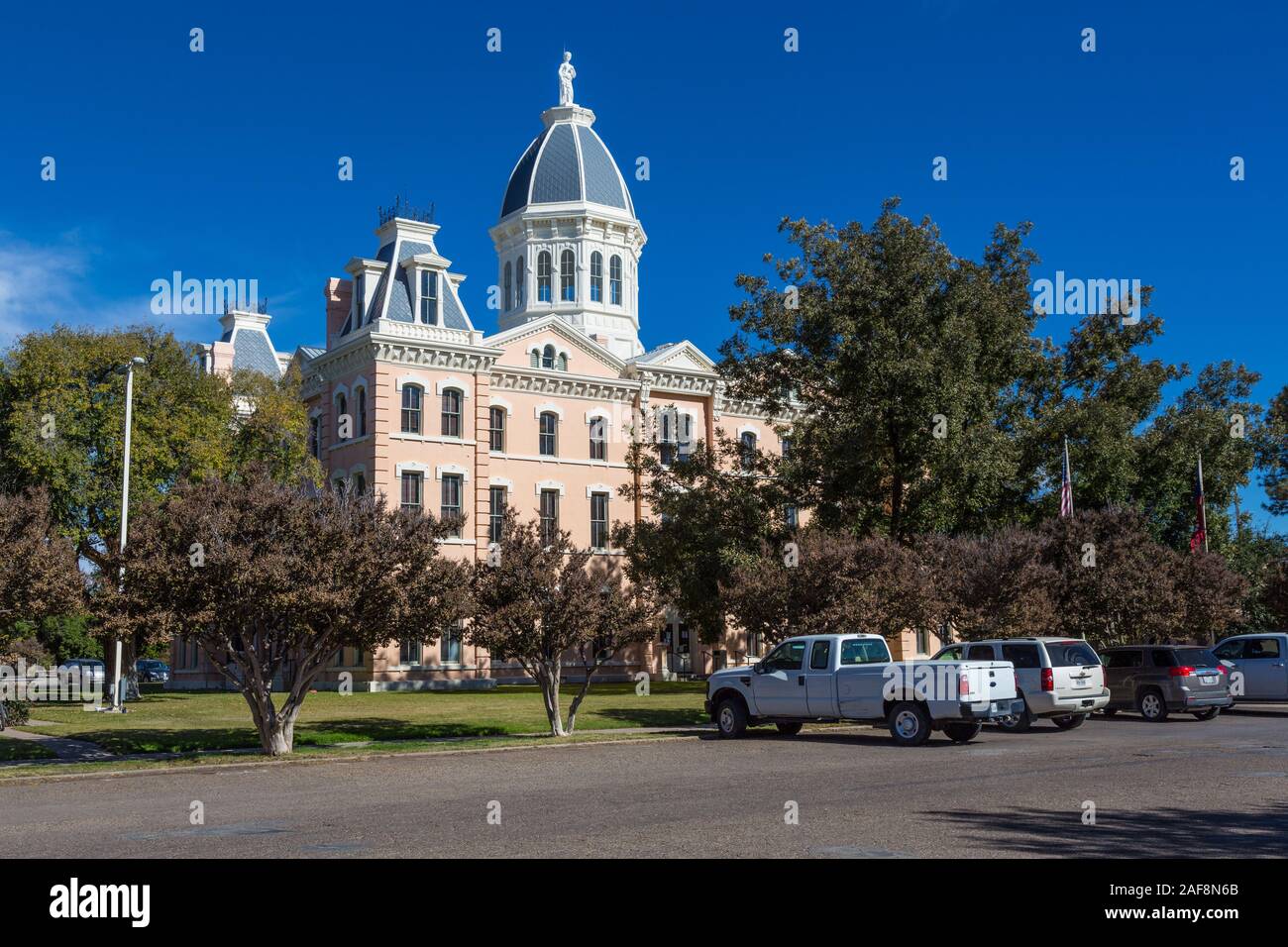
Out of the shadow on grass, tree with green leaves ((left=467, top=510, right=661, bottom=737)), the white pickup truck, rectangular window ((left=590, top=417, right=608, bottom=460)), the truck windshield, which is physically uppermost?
rectangular window ((left=590, top=417, right=608, bottom=460))

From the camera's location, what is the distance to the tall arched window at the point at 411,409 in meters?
48.8

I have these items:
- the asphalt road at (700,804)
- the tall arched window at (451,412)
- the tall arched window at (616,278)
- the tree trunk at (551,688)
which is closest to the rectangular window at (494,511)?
the tall arched window at (451,412)

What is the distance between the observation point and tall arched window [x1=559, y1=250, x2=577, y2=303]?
59344mm

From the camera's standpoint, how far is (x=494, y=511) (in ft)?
167

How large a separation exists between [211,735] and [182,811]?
1244cm

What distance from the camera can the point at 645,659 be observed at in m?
55.0

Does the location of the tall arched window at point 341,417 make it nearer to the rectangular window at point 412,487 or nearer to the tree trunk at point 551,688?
the rectangular window at point 412,487

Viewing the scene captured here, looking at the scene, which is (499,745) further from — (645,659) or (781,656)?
(645,659)

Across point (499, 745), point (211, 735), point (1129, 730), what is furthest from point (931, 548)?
point (211, 735)

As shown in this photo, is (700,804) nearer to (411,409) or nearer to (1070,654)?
(1070,654)

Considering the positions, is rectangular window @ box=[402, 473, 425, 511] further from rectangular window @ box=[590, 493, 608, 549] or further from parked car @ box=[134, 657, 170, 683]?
parked car @ box=[134, 657, 170, 683]

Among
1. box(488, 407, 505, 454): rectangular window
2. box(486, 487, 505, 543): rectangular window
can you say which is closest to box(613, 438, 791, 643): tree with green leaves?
box(486, 487, 505, 543): rectangular window

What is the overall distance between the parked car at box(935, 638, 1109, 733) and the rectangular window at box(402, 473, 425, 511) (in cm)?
2703

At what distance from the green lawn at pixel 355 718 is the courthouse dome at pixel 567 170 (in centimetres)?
2752
